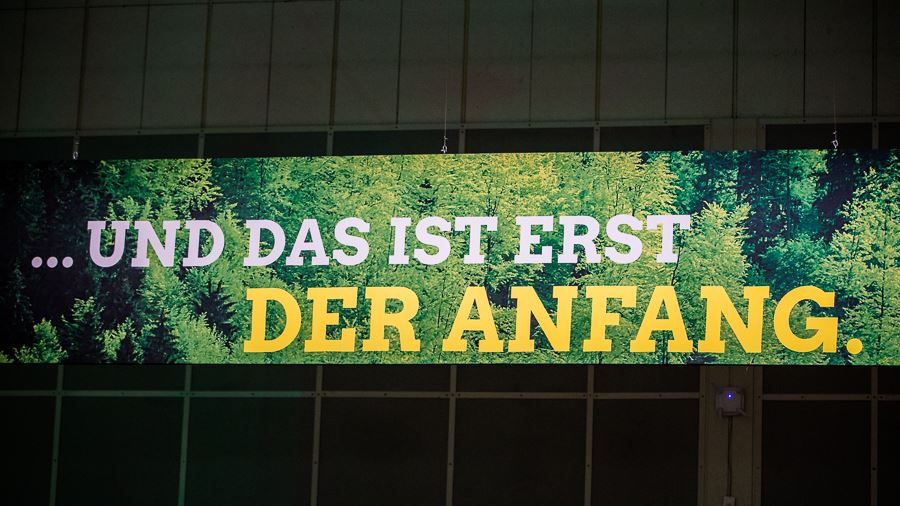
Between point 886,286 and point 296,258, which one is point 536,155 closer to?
point 296,258

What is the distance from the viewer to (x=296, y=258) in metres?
7.08
